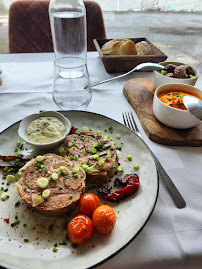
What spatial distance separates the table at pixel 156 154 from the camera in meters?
1.08

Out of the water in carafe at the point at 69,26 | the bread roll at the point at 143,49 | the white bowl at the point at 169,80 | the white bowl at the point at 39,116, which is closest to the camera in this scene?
the white bowl at the point at 39,116

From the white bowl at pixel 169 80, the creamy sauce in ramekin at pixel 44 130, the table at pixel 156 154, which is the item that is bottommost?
the table at pixel 156 154

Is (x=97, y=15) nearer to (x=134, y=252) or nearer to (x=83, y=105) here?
(x=83, y=105)

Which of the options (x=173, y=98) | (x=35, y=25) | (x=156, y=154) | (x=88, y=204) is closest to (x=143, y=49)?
(x=173, y=98)

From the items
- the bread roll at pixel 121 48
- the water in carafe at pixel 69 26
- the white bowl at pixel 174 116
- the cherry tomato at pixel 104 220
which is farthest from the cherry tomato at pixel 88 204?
the water in carafe at pixel 69 26

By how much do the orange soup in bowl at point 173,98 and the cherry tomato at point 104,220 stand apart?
108cm

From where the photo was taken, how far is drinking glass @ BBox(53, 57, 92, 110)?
1.65 meters

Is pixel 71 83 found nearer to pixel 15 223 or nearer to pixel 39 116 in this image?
pixel 39 116

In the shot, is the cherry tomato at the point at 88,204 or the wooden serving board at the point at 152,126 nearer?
the cherry tomato at the point at 88,204

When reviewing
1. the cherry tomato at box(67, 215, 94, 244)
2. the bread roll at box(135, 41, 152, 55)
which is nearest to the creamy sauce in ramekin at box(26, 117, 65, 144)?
the cherry tomato at box(67, 215, 94, 244)

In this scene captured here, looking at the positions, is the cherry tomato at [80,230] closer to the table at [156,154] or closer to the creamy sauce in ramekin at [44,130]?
the table at [156,154]

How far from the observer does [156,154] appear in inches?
65.4

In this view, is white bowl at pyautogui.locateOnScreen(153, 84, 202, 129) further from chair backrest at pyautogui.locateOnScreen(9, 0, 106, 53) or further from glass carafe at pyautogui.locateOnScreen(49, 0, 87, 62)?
chair backrest at pyautogui.locateOnScreen(9, 0, 106, 53)

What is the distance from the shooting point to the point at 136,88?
2338 mm
